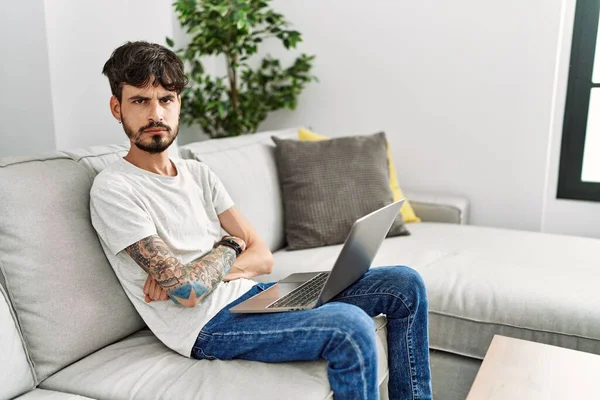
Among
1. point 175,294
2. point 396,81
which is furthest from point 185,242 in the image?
point 396,81

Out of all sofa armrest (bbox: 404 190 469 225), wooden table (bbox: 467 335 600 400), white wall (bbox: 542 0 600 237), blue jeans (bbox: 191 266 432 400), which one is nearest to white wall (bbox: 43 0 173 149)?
blue jeans (bbox: 191 266 432 400)

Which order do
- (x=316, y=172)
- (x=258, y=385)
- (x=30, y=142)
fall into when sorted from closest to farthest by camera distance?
(x=258, y=385), (x=30, y=142), (x=316, y=172)

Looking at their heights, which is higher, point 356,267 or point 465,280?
point 356,267

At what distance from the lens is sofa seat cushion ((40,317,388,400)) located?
1.22 meters

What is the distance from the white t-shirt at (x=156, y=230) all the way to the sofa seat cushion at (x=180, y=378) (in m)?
0.07

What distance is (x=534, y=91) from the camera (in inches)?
103

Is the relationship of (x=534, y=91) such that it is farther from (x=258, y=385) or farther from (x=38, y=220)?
(x=38, y=220)

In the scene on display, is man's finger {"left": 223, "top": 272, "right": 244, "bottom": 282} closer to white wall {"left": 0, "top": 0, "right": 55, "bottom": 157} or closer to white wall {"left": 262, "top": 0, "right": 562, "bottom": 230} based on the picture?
white wall {"left": 0, "top": 0, "right": 55, "bottom": 157}

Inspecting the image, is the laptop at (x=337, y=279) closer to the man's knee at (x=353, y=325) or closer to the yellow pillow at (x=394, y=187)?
the man's knee at (x=353, y=325)

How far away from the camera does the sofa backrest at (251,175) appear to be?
6.75 ft

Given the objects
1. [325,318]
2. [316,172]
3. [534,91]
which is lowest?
[325,318]

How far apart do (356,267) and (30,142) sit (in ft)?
4.01

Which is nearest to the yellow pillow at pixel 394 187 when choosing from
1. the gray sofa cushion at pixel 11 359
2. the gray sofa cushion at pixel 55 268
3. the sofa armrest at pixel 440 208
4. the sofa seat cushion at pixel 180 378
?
the sofa armrest at pixel 440 208

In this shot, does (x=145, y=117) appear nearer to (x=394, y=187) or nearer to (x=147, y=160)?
(x=147, y=160)
